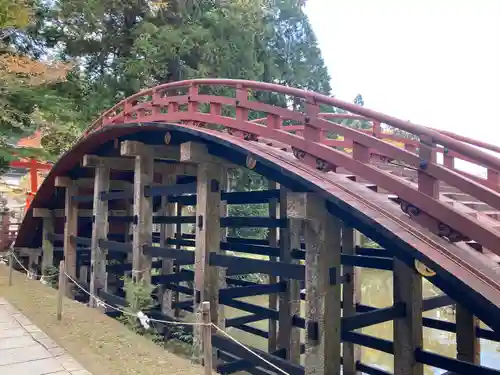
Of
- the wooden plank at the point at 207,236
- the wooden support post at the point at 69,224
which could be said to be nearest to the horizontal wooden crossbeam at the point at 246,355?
the wooden plank at the point at 207,236

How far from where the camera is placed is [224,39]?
55.9 ft

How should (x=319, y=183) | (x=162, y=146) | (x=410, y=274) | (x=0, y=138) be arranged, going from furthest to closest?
(x=0, y=138) < (x=162, y=146) < (x=410, y=274) < (x=319, y=183)

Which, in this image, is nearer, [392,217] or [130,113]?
[392,217]

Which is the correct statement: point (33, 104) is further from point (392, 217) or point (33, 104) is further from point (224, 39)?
point (392, 217)

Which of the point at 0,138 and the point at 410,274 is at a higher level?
the point at 0,138

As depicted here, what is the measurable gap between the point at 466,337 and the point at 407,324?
1121 millimetres

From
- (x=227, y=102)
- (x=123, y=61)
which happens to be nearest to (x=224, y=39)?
(x=123, y=61)

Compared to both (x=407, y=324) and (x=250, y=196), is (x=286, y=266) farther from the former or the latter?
(x=250, y=196)

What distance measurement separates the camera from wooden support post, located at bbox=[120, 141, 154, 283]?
7.54m

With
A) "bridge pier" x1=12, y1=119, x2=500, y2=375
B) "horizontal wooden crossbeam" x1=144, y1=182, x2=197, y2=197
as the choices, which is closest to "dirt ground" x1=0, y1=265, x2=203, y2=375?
"bridge pier" x1=12, y1=119, x2=500, y2=375

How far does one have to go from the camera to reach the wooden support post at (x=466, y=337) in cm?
563

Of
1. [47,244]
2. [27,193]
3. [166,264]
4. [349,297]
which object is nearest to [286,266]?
[349,297]

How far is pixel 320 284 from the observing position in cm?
444

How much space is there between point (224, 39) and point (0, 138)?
850 cm
